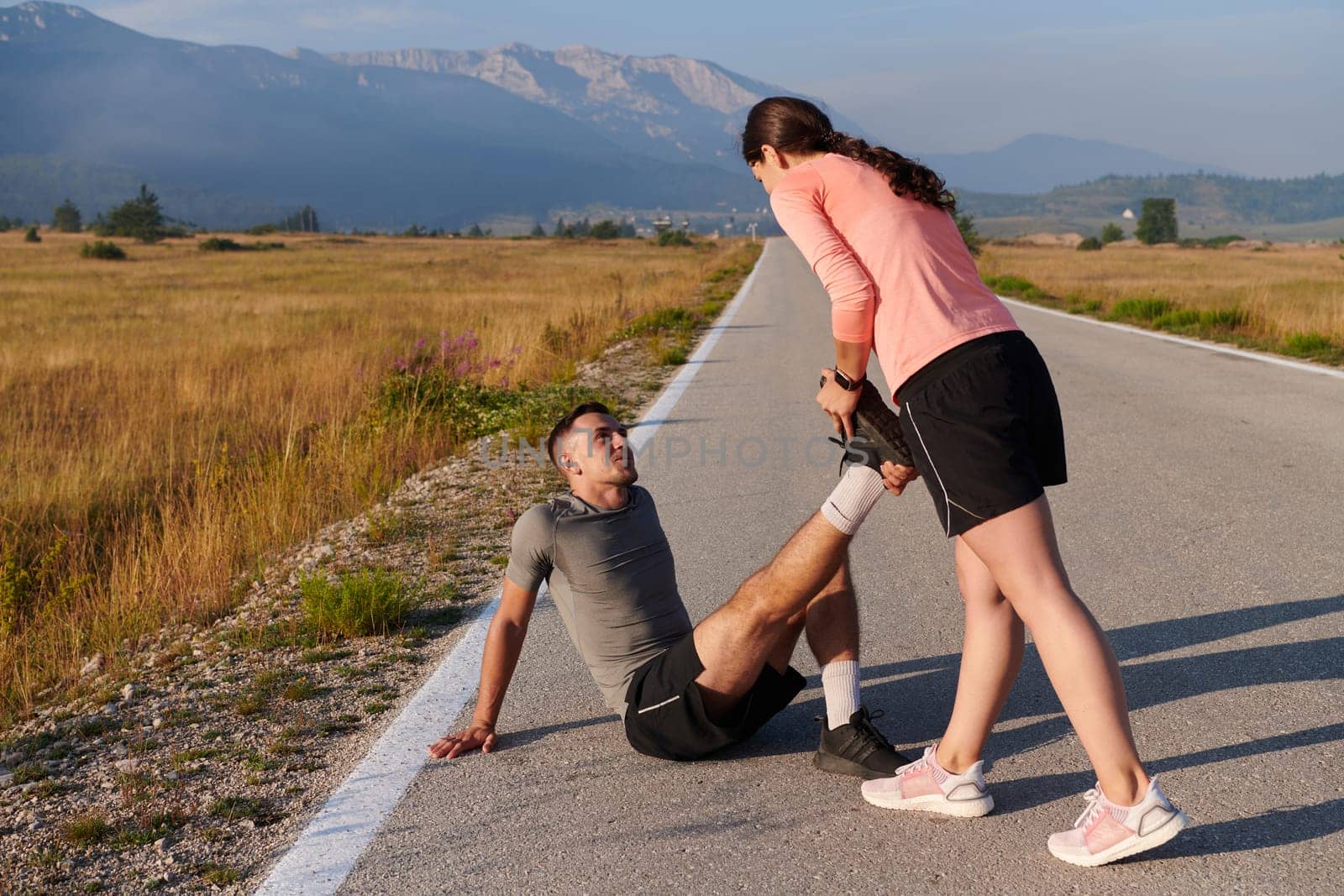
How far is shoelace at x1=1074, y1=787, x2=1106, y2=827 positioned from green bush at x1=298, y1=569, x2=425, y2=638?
9.23ft

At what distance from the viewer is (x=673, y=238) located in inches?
4225

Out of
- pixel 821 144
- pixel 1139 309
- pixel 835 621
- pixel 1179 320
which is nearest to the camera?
pixel 821 144

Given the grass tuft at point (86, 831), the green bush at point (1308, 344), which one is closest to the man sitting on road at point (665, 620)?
the grass tuft at point (86, 831)

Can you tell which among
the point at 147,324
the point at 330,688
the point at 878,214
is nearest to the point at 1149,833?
the point at 878,214

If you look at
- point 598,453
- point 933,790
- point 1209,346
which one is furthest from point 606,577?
point 1209,346

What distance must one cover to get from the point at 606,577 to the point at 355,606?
62.4 inches

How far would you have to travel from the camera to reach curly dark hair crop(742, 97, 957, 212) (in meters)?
2.87

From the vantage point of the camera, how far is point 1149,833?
8.93ft

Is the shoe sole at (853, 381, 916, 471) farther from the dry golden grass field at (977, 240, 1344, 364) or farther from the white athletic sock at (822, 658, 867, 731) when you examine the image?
the dry golden grass field at (977, 240, 1344, 364)

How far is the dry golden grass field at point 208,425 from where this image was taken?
607 centimetres

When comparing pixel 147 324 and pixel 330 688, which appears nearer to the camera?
pixel 330 688

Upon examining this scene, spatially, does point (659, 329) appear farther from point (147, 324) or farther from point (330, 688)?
point (330, 688)

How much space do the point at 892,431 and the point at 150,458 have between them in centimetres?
874

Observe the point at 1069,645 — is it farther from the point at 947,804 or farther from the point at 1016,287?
the point at 1016,287
